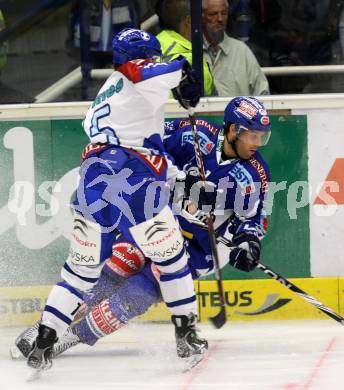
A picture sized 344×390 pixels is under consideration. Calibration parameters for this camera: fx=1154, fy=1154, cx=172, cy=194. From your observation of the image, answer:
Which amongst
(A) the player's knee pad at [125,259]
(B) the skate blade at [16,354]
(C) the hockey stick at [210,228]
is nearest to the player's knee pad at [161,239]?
(C) the hockey stick at [210,228]

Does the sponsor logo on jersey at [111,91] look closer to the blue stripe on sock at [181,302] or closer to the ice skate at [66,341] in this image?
the blue stripe on sock at [181,302]

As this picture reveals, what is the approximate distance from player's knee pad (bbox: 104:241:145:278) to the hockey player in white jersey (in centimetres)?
37

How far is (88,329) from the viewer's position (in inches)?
207

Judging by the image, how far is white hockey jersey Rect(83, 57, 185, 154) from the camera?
4.84m

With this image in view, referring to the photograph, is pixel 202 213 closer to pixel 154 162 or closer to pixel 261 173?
pixel 261 173

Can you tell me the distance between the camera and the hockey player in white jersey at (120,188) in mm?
4914

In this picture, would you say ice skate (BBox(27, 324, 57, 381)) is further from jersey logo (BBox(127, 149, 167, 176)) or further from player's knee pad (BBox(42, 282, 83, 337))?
jersey logo (BBox(127, 149, 167, 176))

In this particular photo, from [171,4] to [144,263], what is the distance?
1382 millimetres

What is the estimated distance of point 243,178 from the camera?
17.3 feet

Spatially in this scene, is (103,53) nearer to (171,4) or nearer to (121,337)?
(171,4)

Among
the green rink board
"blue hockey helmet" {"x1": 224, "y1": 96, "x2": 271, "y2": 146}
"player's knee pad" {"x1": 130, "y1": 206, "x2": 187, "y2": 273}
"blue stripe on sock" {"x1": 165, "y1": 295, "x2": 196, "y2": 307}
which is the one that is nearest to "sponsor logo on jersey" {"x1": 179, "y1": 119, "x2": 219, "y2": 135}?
"blue hockey helmet" {"x1": 224, "y1": 96, "x2": 271, "y2": 146}

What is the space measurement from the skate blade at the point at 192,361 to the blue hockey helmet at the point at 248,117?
39.4 inches

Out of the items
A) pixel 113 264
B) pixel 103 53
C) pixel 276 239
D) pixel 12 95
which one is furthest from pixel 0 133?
pixel 276 239

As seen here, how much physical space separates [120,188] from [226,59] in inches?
50.5
